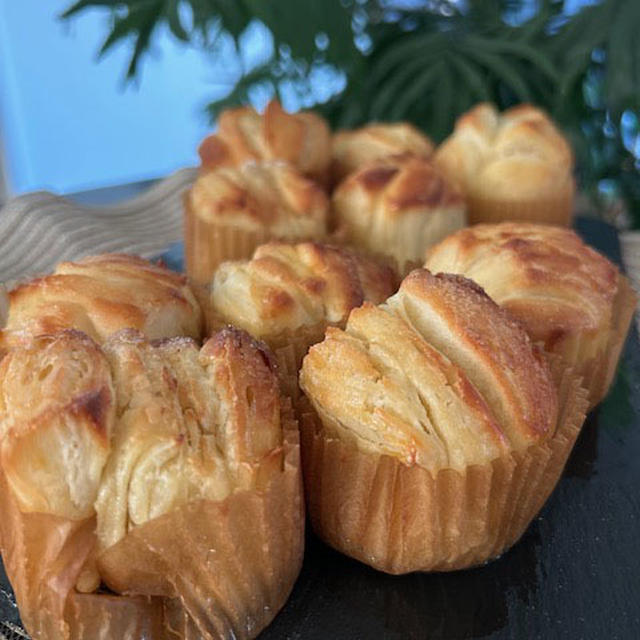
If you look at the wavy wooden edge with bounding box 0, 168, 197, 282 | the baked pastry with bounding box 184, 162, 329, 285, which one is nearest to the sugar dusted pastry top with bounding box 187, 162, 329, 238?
the baked pastry with bounding box 184, 162, 329, 285

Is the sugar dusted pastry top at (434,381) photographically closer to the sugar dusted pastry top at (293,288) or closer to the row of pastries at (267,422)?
the row of pastries at (267,422)

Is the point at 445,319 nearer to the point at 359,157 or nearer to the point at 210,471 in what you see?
the point at 210,471

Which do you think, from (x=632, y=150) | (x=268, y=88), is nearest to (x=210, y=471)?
(x=268, y=88)

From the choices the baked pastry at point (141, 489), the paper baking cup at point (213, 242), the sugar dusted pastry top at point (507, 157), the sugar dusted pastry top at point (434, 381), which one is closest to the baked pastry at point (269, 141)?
the paper baking cup at point (213, 242)

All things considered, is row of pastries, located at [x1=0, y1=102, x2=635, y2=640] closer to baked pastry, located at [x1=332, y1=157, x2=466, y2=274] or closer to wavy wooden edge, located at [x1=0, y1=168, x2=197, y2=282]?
baked pastry, located at [x1=332, y1=157, x2=466, y2=274]

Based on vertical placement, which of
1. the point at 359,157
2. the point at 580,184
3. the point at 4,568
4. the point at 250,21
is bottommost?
the point at 580,184

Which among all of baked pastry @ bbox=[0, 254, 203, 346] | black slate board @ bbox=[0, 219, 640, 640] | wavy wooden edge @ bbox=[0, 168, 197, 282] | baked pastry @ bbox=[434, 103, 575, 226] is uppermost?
baked pastry @ bbox=[0, 254, 203, 346]
